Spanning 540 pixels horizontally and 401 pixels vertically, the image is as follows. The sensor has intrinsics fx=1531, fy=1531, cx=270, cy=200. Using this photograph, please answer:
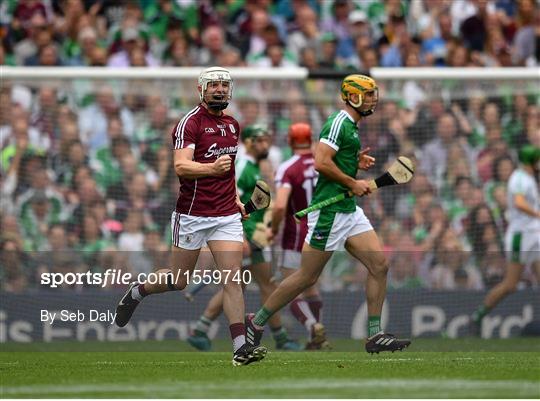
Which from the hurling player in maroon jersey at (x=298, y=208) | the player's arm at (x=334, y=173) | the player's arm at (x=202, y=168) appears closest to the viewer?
the player's arm at (x=202, y=168)

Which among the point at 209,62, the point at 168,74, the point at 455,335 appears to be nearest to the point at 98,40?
the point at 209,62

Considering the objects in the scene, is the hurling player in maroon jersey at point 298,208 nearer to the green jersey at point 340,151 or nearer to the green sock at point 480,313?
the green jersey at point 340,151

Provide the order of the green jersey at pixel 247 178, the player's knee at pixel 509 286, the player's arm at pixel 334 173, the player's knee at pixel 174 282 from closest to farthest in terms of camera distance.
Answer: the player's knee at pixel 174 282
the player's arm at pixel 334 173
the green jersey at pixel 247 178
the player's knee at pixel 509 286

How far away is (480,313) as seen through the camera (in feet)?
58.0

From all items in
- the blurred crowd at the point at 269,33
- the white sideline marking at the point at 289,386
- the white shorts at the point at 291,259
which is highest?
the blurred crowd at the point at 269,33

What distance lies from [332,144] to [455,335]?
188 inches

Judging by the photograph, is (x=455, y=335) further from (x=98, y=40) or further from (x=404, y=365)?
(x=98, y=40)

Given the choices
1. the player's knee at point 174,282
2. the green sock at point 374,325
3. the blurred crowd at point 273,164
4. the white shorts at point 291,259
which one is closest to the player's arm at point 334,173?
the green sock at point 374,325

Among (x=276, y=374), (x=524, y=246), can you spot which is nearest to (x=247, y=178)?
(x=524, y=246)

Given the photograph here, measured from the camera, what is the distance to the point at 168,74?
1841 centimetres

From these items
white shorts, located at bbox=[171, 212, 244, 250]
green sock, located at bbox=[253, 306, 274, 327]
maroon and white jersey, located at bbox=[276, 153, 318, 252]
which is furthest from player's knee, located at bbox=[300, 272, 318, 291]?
maroon and white jersey, located at bbox=[276, 153, 318, 252]

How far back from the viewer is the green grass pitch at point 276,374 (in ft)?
33.7

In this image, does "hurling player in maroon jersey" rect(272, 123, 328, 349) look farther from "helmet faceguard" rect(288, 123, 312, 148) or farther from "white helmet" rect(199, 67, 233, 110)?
"white helmet" rect(199, 67, 233, 110)

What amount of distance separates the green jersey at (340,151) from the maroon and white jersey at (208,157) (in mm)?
1310
